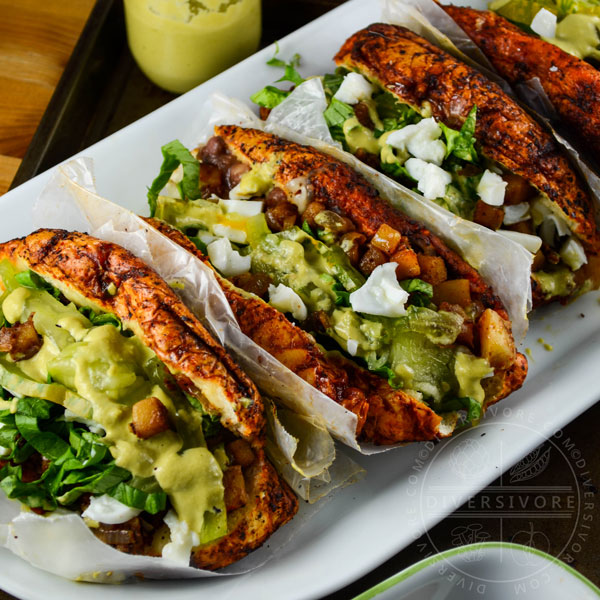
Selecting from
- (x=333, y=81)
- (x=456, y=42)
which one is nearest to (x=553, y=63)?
(x=456, y=42)

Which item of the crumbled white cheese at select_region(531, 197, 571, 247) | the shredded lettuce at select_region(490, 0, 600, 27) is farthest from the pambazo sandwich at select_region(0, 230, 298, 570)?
the shredded lettuce at select_region(490, 0, 600, 27)

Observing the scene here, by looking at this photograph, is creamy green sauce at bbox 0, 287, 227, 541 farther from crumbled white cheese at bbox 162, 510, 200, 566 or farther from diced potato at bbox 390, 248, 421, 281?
diced potato at bbox 390, 248, 421, 281

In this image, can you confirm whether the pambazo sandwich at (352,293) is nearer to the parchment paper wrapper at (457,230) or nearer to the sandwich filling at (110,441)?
the parchment paper wrapper at (457,230)

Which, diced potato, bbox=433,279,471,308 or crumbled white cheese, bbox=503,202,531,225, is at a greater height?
crumbled white cheese, bbox=503,202,531,225

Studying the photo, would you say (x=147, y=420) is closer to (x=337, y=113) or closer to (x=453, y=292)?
(x=453, y=292)

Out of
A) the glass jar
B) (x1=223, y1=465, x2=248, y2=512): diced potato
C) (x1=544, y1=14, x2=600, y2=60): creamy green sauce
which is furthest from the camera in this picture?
the glass jar

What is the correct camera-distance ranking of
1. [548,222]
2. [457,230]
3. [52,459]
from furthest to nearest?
[548,222], [457,230], [52,459]
